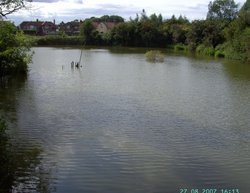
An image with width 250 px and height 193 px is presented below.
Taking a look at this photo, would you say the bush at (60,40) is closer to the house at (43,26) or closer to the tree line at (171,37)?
the tree line at (171,37)

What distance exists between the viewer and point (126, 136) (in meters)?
19.2

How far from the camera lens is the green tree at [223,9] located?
426ft

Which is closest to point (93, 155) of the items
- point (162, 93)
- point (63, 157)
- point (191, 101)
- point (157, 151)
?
point (63, 157)

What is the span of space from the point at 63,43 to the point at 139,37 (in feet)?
65.7

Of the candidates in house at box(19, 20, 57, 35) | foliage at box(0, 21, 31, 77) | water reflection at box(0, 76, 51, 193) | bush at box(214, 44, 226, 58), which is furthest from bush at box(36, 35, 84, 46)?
water reflection at box(0, 76, 51, 193)

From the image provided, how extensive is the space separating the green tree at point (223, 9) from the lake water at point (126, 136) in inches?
3927

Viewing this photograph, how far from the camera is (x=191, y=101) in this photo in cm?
2864

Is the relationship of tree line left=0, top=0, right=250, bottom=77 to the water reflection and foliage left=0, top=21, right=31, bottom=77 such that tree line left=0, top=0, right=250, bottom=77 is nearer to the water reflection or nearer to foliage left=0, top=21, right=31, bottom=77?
foliage left=0, top=21, right=31, bottom=77

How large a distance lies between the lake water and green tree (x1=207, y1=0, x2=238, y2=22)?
99.7 metres

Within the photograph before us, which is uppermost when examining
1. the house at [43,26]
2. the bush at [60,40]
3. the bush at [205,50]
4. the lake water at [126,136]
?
the house at [43,26]

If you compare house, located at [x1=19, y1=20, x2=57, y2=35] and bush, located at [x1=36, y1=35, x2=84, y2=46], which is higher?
house, located at [x1=19, y1=20, x2=57, y2=35]

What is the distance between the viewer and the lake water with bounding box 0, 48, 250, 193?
13.7 m

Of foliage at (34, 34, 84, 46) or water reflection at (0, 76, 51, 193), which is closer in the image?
water reflection at (0, 76, 51, 193)

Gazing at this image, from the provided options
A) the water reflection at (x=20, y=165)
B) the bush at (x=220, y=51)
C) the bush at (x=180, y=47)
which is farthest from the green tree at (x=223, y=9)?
the water reflection at (x=20, y=165)
